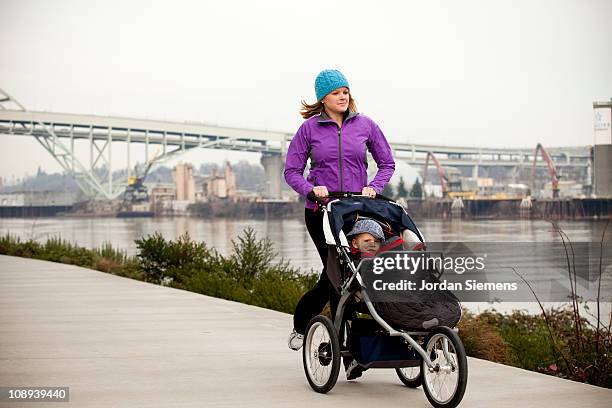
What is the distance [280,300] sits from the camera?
30.8 ft

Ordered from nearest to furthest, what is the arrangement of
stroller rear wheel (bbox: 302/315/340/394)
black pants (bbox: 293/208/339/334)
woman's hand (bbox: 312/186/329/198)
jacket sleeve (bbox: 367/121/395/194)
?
1. stroller rear wheel (bbox: 302/315/340/394)
2. woman's hand (bbox: 312/186/329/198)
3. black pants (bbox: 293/208/339/334)
4. jacket sleeve (bbox: 367/121/395/194)

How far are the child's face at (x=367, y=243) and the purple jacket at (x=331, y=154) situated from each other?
0.39 m

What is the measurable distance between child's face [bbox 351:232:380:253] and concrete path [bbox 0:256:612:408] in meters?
0.71

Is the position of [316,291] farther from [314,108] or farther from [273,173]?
[273,173]

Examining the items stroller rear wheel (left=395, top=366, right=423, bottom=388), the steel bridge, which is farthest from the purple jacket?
the steel bridge

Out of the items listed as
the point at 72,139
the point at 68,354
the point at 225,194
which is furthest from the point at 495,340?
the point at 225,194

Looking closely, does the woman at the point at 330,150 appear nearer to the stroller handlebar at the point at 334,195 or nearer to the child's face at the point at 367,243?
the stroller handlebar at the point at 334,195

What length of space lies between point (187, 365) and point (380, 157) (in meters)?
1.61

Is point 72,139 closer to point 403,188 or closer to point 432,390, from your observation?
point 403,188

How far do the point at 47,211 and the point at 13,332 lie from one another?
77139 millimetres

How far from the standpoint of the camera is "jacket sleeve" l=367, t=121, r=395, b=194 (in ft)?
17.0

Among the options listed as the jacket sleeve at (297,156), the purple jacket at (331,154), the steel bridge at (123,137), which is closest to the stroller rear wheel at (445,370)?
the purple jacket at (331,154)

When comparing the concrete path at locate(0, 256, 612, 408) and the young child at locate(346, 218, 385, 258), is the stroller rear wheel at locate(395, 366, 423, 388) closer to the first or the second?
the concrete path at locate(0, 256, 612, 408)

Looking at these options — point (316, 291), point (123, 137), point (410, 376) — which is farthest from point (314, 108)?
point (123, 137)
